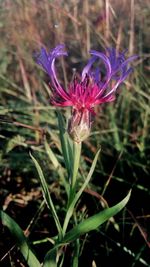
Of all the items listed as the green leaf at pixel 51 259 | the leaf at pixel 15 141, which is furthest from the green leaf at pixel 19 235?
the leaf at pixel 15 141

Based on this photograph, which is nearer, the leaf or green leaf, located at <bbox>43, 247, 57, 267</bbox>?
green leaf, located at <bbox>43, 247, 57, 267</bbox>

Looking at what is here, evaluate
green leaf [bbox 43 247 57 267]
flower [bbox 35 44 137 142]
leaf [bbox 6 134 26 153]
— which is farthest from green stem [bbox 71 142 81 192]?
leaf [bbox 6 134 26 153]

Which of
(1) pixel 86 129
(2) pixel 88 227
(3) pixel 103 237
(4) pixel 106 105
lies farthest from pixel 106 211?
(4) pixel 106 105

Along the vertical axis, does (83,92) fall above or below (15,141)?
above

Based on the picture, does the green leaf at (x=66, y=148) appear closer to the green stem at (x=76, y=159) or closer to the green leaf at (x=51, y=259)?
the green stem at (x=76, y=159)

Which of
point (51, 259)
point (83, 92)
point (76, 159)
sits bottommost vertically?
point (51, 259)

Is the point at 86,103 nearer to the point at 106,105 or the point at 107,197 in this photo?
the point at 107,197

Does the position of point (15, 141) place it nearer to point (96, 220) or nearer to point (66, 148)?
point (66, 148)

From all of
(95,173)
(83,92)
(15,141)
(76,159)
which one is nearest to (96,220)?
(76,159)

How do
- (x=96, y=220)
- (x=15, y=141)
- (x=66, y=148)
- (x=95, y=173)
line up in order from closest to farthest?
(x=96, y=220), (x=66, y=148), (x=15, y=141), (x=95, y=173)

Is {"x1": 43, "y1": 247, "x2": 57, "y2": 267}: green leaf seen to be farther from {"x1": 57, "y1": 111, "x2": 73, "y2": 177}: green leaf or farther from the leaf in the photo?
the leaf

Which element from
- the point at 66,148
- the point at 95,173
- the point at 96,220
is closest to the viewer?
the point at 96,220
